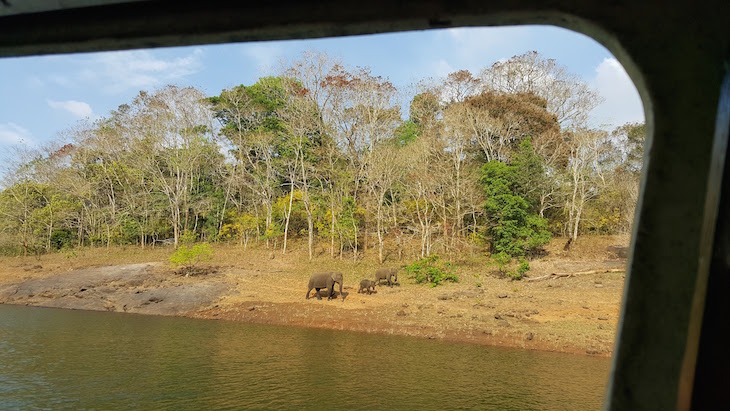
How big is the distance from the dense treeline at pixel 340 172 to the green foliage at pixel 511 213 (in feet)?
0.21

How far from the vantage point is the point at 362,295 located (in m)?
16.8

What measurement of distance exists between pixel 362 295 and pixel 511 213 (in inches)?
303

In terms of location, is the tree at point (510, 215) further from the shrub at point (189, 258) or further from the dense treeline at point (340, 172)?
the shrub at point (189, 258)

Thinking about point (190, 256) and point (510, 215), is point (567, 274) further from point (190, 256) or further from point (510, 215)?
point (190, 256)

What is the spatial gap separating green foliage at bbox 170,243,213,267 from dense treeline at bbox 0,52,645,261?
416cm

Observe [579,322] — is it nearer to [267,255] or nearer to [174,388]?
[174,388]

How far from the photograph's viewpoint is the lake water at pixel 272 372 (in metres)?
7.36

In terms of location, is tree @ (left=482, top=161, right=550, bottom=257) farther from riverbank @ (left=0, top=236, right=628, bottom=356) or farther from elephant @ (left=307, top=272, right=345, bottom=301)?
elephant @ (left=307, top=272, right=345, bottom=301)

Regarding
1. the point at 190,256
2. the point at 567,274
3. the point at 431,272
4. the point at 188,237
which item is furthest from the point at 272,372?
the point at 188,237

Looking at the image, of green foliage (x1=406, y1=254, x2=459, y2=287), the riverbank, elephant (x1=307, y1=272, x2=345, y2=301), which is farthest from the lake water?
green foliage (x1=406, y1=254, x2=459, y2=287)

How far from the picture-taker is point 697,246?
4.80ft

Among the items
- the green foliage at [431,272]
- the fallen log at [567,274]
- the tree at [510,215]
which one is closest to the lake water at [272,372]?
the green foliage at [431,272]

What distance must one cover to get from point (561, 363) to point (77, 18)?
1101 cm

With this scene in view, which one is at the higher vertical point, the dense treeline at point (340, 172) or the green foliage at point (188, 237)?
the dense treeline at point (340, 172)
